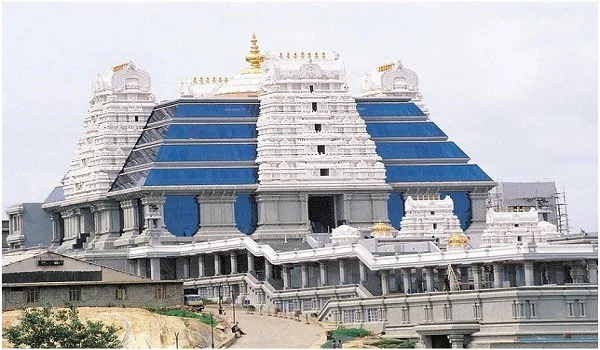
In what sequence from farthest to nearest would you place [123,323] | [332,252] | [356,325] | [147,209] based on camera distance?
[147,209], [332,252], [356,325], [123,323]

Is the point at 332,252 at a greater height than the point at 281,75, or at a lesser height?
lesser

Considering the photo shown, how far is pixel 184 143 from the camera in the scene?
185875mm

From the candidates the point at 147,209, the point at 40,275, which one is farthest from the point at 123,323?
the point at 147,209

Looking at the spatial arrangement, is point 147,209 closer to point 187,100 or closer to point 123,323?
point 187,100

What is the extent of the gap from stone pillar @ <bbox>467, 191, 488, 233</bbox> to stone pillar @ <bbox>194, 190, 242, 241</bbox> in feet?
53.2

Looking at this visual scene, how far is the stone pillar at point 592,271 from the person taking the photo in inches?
6166

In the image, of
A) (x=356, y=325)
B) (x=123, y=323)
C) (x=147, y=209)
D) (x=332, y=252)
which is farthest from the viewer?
(x=147, y=209)

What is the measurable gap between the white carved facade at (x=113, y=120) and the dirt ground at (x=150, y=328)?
4572 centimetres

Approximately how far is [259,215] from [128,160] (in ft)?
35.2

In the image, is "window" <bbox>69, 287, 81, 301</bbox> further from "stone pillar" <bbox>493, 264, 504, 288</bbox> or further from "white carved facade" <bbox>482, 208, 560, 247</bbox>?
"white carved facade" <bbox>482, 208, 560, 247</bbox>

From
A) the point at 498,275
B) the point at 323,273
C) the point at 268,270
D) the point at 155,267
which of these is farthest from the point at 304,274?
the point at 498,275

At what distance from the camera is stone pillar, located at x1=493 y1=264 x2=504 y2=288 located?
157m

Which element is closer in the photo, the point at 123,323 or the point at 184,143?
the point at 123,323

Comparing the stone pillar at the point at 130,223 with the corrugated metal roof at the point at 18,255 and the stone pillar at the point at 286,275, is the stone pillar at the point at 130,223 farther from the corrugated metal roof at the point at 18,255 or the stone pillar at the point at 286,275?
the stone pillar at the point at 286,275
